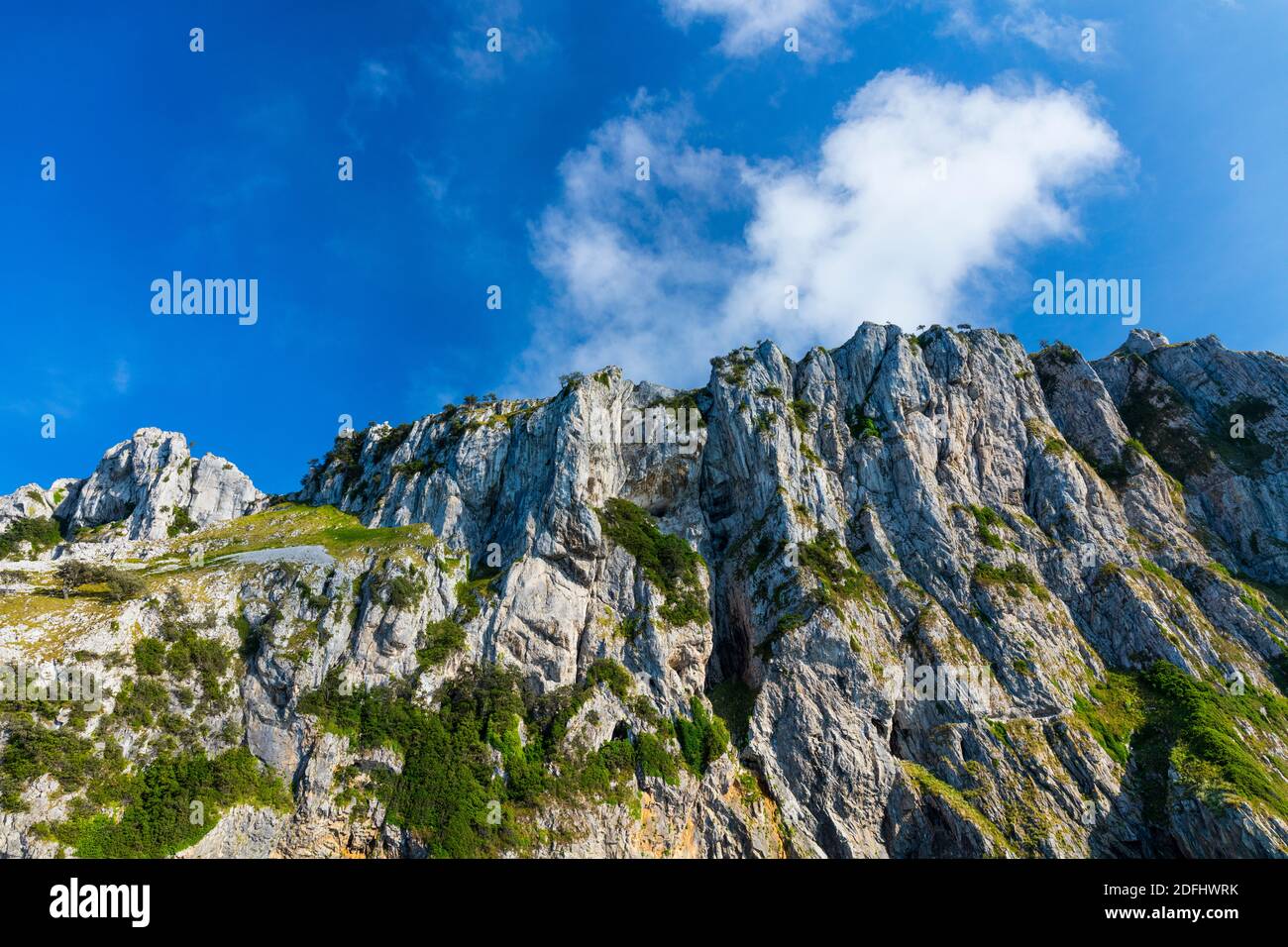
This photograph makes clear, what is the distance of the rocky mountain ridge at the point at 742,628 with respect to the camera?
171 feet

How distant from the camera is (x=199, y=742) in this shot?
50.5 meters

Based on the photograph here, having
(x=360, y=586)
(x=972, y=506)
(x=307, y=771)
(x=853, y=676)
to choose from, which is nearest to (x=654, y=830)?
(x=853, y=676)

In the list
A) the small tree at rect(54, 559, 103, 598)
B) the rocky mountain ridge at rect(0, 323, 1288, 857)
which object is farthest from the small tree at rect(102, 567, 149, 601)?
the small tree at rect(54, 559, 103, 598)

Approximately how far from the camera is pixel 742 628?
73812 mm

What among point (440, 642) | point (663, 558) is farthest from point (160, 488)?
point (663, 558)

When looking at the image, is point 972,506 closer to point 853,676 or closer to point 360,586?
point 853,676

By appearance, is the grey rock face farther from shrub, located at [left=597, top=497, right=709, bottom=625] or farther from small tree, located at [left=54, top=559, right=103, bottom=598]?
shrub, located at [left=597, top=497, right=709, bottom=625]

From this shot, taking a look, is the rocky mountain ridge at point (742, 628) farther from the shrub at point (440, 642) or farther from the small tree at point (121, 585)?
the small tree at point (121, 585)

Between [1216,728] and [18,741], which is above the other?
[18,741]

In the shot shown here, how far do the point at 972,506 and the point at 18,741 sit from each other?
90.4 metres

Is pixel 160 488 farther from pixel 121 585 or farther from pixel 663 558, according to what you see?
pixel 663 558

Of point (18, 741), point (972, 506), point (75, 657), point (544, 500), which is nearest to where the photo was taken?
point (18, 741)

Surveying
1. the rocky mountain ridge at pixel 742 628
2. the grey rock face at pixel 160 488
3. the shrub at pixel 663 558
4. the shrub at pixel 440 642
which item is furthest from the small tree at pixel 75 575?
the grey rock face at pixel 160 488

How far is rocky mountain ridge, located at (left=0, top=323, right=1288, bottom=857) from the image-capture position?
52062 mm
